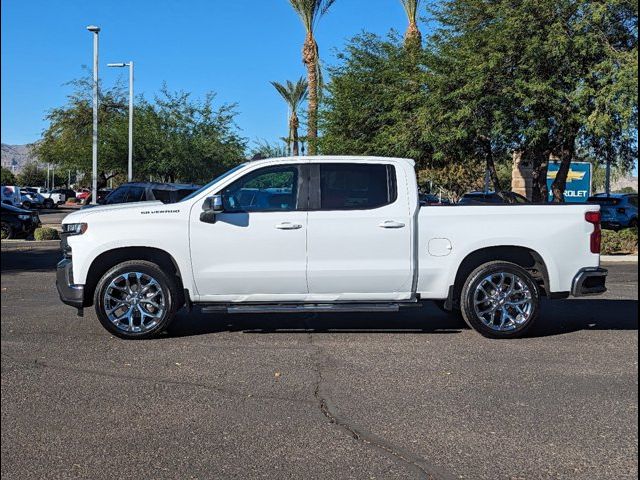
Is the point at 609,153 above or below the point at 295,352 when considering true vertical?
above

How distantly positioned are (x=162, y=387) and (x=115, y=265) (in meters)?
2.25

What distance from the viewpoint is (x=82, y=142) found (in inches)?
1683

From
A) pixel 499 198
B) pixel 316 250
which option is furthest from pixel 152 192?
pixel 316 250

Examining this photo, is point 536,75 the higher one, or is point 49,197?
point 536,75

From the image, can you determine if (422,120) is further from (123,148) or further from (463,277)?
(123,148)

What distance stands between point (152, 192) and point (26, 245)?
3.65 m

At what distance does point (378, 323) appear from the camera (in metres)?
8.44

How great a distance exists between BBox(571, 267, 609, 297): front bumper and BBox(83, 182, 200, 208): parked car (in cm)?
1268

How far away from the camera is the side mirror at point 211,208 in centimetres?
725

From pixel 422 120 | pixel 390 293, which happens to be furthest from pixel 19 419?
pixel 422 120

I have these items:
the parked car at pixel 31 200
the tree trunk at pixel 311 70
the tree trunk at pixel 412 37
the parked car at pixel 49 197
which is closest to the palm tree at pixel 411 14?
the tree trunk at pixel 412 37

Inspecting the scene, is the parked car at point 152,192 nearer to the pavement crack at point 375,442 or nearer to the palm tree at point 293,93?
the pavement crack at point 375,442

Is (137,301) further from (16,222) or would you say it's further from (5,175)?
(5,175)

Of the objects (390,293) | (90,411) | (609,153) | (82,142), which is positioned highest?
(82,142)
